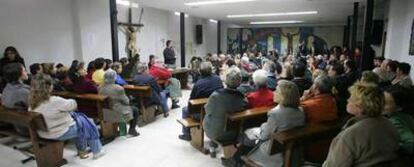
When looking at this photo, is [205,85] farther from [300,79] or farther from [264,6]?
[264,6]

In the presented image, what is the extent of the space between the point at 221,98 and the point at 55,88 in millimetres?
2820

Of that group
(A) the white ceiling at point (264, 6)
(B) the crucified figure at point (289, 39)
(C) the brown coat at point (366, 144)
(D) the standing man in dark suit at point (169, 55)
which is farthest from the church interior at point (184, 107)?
(B) the crucified figure at point (289, 39)

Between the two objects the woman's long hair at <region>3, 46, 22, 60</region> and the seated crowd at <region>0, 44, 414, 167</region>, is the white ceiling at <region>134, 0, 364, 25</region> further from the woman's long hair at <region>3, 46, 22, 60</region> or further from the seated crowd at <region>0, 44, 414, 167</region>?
the woman's long hair at <region>3, 46, 22, 60</region>

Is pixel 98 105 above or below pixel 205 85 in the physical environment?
below

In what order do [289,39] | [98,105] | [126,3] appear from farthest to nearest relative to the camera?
[289,39] → [126,3] → [98,105]

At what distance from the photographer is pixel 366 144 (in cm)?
154

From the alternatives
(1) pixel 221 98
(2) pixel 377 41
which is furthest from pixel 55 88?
(2) pixel 377 41

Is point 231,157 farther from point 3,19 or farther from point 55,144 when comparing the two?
point 3,19

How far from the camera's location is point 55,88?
169 inches

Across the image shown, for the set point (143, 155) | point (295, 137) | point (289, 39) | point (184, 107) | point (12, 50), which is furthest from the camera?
point (289, 39)

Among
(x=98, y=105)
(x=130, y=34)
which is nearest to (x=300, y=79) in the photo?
(x=98, y=105)

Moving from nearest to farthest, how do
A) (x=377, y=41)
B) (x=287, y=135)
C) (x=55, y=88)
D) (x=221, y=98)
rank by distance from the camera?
(x=287, y=135) → (x=221, y=98) → (x=55, y=88) → (x=377, y=41)

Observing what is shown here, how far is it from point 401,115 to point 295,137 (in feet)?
2.40

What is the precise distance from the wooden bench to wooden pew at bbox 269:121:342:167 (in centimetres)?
272
